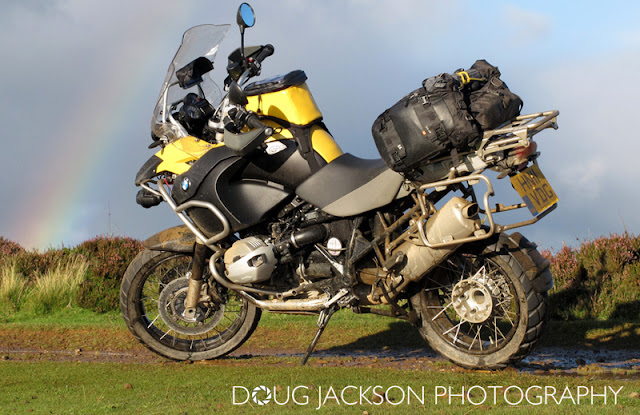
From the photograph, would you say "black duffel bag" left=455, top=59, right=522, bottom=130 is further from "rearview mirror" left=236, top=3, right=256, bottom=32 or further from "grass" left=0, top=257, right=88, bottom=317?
"grass" left=0, top=257, right=88, bottom=317

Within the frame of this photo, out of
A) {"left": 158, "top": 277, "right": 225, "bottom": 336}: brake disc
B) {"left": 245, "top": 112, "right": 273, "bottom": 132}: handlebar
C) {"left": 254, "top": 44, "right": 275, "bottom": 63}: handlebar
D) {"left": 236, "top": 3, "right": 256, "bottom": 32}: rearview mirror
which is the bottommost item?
{"left": 158, "top": 277, "right": 225, "bottom": 336}: brake disc

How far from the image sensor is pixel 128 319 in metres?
7.84

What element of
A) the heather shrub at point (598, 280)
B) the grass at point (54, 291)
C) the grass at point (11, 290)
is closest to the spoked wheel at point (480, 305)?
the heather shrub at point (598, 280)

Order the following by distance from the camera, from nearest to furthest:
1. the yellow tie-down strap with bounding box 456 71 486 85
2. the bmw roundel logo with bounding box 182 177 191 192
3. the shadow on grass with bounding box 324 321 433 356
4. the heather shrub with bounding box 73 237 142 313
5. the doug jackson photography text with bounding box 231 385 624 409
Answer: the doug jackson photography text with bounding box 231 385 624 409
the yellow tie-down strap with bounding box 456 71 486 85
the bmw roundel logo with bounding box 182 177 191 192
the shadow on grass with bounding box 324 321 433 356
the heather shrub with bounding box 73 237 142 313

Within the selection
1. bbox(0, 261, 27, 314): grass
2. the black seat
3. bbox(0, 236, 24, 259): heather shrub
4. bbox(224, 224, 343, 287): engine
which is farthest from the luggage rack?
bbox(0, 236, 24, 259): heather shrub

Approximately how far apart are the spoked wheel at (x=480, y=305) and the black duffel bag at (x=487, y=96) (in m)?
1.12

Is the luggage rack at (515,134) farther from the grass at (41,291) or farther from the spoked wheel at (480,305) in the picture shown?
the grass at (41,291)

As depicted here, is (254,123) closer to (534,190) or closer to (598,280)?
(534,190)

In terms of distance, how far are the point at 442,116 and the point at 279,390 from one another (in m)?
2.60

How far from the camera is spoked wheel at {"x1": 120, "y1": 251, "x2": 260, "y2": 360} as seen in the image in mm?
7672

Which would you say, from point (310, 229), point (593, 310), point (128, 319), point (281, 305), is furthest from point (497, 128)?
point (593, 310)

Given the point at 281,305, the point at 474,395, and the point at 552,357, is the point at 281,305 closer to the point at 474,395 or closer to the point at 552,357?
the point at 474,395

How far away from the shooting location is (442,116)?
19.1 ft

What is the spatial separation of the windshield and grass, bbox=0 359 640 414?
2.70 m
